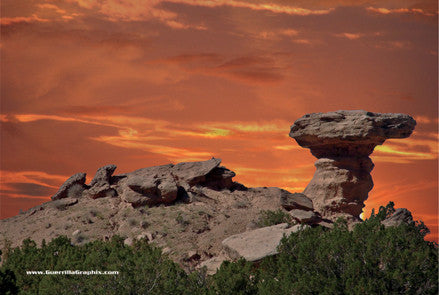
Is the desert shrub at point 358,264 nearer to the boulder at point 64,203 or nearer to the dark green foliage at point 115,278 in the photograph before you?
the dark green foliage at point 115,278

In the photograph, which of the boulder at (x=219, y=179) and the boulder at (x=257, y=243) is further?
the boulder at (x=219, y=179)

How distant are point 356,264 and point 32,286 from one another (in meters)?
16.6

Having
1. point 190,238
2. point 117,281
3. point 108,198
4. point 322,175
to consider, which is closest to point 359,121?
point 322,175

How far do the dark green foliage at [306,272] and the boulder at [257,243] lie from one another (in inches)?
113

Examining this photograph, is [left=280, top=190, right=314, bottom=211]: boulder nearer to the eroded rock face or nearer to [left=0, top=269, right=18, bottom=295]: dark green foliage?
the eroded rock face

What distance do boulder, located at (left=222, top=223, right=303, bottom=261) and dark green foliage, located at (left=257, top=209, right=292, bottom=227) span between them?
560cm

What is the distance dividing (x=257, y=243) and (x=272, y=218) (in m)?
8.23

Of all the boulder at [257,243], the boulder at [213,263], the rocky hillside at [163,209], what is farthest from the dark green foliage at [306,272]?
the rocky hillside at [163,209]

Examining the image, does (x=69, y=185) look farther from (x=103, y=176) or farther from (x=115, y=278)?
(x=115, y=278)

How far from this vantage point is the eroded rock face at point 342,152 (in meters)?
46.8

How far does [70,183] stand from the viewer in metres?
51.3

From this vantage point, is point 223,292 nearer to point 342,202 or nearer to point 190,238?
point 190,238

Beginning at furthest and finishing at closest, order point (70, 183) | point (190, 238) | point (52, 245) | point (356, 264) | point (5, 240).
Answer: point (70, 183) < point (5, 240) < point (190, 238) < point (52, 245) < point (356, 264)

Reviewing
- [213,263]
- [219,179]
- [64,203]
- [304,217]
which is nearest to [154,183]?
[219,179]
